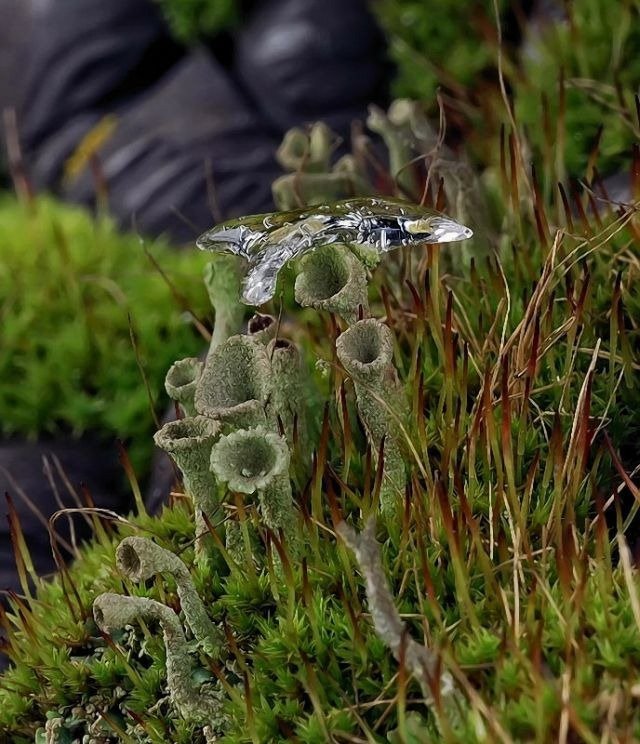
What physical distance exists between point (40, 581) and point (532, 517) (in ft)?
2.44

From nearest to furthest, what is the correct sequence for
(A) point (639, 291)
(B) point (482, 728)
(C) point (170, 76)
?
(B) point (482, 728) → (A) point (639, 291) → (C) point (170, 76)

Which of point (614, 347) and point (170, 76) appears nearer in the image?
point (614, 347)

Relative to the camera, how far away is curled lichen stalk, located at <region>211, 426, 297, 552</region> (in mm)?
966

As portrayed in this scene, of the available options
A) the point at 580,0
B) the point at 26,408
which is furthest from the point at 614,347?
the point at 26,408

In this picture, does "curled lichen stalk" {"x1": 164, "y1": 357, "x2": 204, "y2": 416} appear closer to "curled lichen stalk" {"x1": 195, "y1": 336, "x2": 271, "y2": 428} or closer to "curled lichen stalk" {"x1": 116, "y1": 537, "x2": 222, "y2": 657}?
"curled lichen stalk" {"x1": 195, "y1": 336, "x2": 271, "y2": 428}

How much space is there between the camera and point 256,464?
102cm

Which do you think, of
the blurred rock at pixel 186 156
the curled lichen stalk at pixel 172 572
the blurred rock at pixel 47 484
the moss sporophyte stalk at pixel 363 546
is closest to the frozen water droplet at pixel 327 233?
the moss sporophyte stalk at pixel 363 546

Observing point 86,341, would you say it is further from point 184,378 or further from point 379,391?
point 379,391

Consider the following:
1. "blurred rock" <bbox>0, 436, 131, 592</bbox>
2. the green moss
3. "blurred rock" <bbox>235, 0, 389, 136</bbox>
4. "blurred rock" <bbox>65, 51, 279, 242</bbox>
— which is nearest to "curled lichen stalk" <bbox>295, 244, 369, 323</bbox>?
"blurred rock" <bbox>0, 436, 131, 592</bbox>

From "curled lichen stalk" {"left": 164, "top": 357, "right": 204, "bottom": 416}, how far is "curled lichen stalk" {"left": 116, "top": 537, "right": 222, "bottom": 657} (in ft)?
0.81

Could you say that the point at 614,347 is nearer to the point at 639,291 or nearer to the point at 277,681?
the point at 639,291

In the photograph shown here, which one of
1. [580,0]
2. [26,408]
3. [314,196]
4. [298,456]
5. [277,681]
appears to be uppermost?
[580,0]

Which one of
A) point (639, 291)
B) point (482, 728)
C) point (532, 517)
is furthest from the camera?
point (639, 291)

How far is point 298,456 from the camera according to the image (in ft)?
4.02
